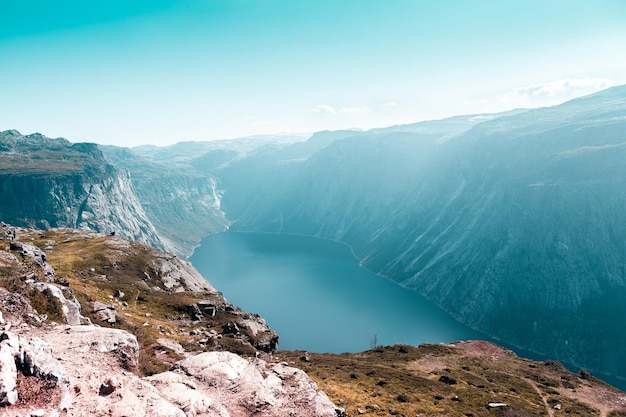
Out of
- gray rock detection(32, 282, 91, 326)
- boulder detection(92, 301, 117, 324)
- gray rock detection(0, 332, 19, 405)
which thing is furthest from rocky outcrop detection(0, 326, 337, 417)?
boulder detection(92, 301, 117, 324)

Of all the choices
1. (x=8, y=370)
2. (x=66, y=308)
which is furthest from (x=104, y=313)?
(x=8, y=370)

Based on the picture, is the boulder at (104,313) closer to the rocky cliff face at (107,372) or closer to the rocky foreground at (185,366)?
the rocky cliff face at (107,372)

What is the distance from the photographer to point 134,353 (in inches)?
1085

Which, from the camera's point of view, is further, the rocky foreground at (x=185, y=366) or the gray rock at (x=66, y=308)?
the gray rock at (x=66, y=308)

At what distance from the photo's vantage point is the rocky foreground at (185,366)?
20844mm

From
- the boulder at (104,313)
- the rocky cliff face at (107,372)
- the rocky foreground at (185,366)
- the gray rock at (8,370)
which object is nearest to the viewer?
the gray rock at (8,370)

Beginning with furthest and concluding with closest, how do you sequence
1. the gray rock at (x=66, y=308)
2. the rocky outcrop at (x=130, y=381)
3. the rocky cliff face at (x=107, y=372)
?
the gray rock at (x=66, y=308), the rocky outcrop at (x=130, y=381), the rocky cliff face at (x=107, y=372)

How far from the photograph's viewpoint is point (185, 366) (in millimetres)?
30312

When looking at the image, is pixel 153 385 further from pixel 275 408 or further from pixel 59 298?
pixel 59 298

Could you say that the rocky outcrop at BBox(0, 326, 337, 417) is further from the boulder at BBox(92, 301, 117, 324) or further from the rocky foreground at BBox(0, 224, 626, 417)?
the boulder at BBox(92, 301, 117, 324)

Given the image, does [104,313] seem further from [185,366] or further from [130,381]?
[130,381]

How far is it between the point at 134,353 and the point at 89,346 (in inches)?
129

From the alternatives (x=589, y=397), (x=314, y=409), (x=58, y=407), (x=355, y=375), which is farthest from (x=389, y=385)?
(x=58, y=407)

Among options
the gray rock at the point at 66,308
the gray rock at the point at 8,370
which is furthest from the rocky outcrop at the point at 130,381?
the gray rock at the point at 66,308
